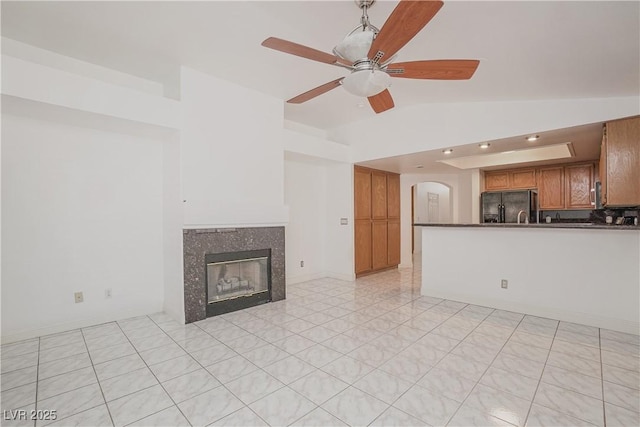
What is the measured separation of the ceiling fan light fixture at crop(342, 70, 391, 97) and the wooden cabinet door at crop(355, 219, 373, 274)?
3.68 metres

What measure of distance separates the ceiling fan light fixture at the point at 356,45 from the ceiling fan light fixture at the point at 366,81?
0.35 feet

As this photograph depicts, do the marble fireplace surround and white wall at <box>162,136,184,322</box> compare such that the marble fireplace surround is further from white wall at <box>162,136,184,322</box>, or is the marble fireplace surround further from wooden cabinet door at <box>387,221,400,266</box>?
wooden cabinet door at <box>387,221,400,266</box>

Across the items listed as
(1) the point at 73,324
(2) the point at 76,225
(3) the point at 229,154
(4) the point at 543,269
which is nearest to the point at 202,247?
(3) the point at 229,154

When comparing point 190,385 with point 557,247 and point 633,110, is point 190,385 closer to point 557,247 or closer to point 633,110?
point 557,247

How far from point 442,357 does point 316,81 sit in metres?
3.36

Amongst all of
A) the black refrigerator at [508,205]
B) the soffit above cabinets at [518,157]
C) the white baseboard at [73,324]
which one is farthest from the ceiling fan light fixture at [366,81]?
the black refrigerator at [508,205]

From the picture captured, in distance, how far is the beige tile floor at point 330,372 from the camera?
1.87 meters

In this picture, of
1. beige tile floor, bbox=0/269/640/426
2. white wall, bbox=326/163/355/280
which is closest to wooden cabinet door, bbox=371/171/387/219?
white wall, bbox=326/163/355/280

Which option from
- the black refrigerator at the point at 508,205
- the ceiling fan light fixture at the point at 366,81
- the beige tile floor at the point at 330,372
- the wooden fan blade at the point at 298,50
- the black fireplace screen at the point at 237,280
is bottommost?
the beige tile floor at the point at 330,372

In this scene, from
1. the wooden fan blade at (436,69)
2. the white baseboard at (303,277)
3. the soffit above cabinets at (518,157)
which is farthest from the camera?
the white baseboard at (303,277)

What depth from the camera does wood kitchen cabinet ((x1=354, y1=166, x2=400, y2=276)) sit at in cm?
578

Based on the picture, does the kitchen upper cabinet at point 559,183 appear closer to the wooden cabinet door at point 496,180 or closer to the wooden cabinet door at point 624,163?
the wooden cabinet door at point 496,180

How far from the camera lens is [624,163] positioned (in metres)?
2.98

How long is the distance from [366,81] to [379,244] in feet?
15.1
